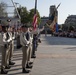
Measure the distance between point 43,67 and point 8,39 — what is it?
2.31 meters

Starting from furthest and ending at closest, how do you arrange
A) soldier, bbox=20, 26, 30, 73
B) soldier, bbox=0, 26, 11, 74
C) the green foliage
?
the green foliage, soldier, bbox=20, 26, 30, 73, soldier, bbox=0, 26, 11, 74

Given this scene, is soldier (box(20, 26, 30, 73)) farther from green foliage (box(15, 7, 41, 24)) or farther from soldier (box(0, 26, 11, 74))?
green foliage (box(15, 7, 41, 24))

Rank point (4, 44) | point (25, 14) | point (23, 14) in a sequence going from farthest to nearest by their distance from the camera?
point (25, 14), point (23, 14), point (4, 44)

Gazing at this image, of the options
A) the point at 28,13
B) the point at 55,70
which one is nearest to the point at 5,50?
the point at 55,70

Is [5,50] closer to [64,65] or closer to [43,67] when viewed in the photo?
[43,67]

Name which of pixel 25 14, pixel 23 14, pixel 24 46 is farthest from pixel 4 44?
pixel 25 14

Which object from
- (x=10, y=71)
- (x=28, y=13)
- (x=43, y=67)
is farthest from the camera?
(x=28, y=13)

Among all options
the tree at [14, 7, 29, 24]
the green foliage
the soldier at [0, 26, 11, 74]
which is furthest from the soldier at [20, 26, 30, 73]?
the tree at [14, 7, 29, 24]

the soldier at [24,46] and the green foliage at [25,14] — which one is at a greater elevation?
the green foliage at [25,14]

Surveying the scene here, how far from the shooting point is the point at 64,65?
12859 mm

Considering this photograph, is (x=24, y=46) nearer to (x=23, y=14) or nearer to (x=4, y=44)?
(x=4, y=44)

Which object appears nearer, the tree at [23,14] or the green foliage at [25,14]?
the green foliage at [25,14]

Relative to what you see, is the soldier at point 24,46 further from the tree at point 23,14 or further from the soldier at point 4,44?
the tree at point 23,14

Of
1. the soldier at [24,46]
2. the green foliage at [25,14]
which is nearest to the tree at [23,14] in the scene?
the green foliage at [25,14]
